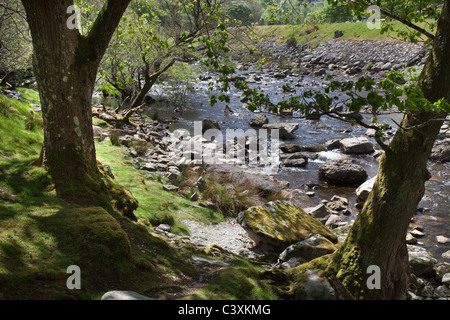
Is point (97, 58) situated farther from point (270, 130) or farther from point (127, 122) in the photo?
point (270, 130)

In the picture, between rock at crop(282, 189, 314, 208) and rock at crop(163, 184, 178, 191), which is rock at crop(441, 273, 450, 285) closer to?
rock at crop(282, 189, 314, 208)

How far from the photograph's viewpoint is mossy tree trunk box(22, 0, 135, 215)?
6012 millimetres

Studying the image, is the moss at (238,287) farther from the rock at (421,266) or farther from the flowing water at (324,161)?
the flowing water at (324,161)

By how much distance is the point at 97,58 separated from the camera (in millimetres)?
6492

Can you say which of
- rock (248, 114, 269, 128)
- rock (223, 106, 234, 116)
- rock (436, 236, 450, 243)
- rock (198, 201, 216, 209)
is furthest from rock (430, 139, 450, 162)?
rock (223, 106, 234, 116)

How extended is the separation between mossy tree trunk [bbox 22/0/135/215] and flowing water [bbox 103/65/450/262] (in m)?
4.44

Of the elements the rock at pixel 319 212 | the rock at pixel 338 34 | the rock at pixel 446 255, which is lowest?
the rock at pixel 446 255

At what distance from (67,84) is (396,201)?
5.62m

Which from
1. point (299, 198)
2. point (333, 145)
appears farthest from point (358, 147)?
point (299, 198)

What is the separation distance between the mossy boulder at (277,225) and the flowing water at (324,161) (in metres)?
2.74

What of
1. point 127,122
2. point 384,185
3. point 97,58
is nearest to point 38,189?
point 97,58

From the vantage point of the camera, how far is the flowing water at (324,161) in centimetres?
1202

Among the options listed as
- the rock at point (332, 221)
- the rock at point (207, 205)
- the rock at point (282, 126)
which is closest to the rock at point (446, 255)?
the rock at point (332, 221)
